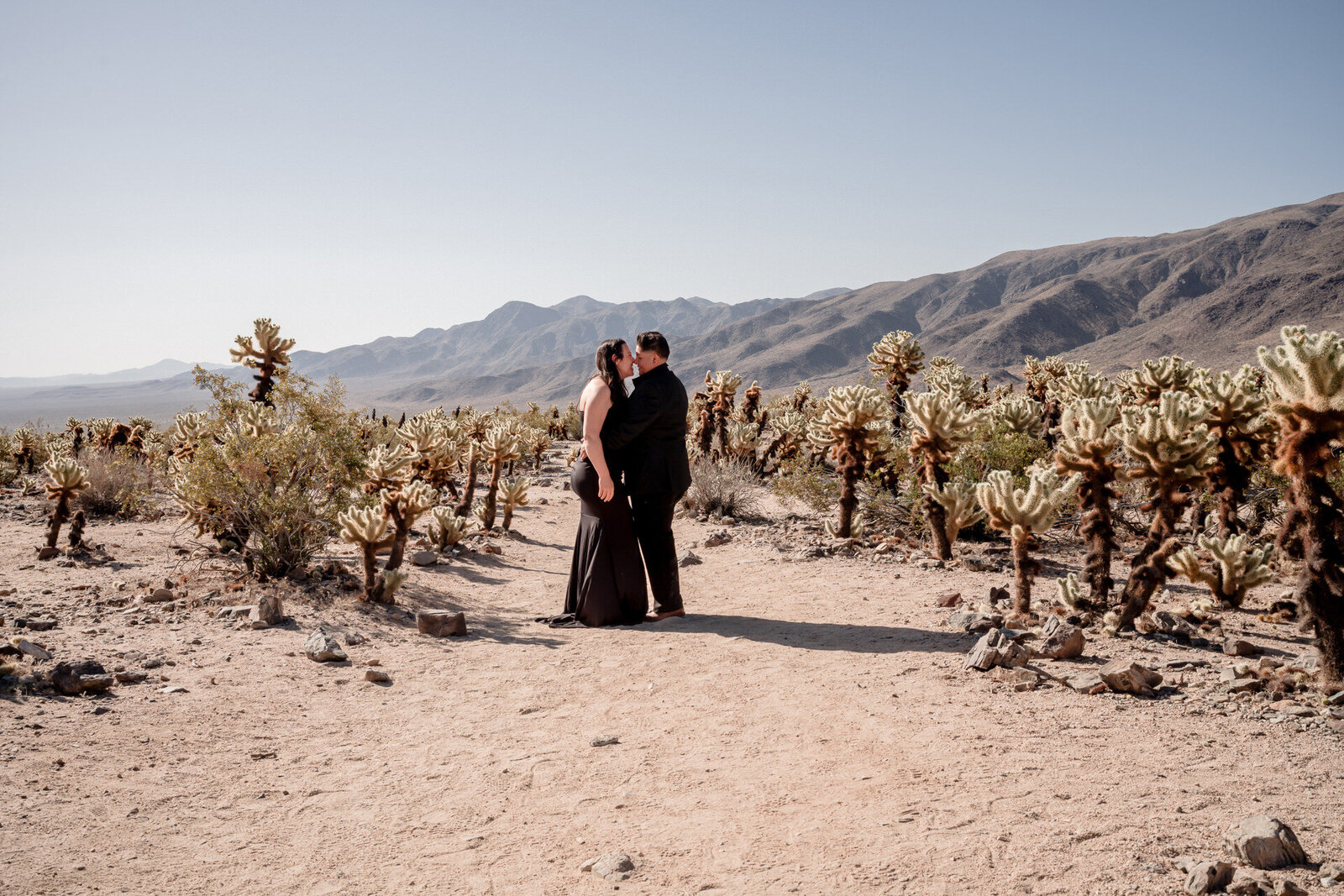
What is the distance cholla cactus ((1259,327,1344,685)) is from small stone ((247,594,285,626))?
24.7 ft

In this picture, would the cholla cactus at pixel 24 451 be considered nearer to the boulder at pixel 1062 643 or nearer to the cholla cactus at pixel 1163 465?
the boulder at pixel 1062 643

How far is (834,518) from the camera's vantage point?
1152 cm

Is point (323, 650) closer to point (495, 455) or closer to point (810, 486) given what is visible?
point (495, 455)

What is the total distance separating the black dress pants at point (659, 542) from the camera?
6859mm

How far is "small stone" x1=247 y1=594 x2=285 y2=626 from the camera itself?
6.61 m

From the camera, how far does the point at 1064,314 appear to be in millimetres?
86688

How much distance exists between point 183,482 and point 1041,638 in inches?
322

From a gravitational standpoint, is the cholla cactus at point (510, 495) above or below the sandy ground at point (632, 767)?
above

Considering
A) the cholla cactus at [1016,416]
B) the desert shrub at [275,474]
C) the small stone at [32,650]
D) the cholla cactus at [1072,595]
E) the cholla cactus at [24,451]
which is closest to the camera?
the small stone at [32,650]

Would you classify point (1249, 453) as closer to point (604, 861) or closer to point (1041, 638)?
point (1041, 638)

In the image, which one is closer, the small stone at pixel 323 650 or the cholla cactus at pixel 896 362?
the small stone at pixel 323 650

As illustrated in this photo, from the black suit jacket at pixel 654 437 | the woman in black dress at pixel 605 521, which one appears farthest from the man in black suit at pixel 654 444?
the woman in black dress at pixel 605 521

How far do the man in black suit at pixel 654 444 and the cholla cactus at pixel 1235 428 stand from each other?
4.44m

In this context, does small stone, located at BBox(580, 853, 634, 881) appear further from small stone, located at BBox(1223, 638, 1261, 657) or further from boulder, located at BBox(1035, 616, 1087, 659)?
small stone, located at BBox(1223, 638, 1261, 657)
